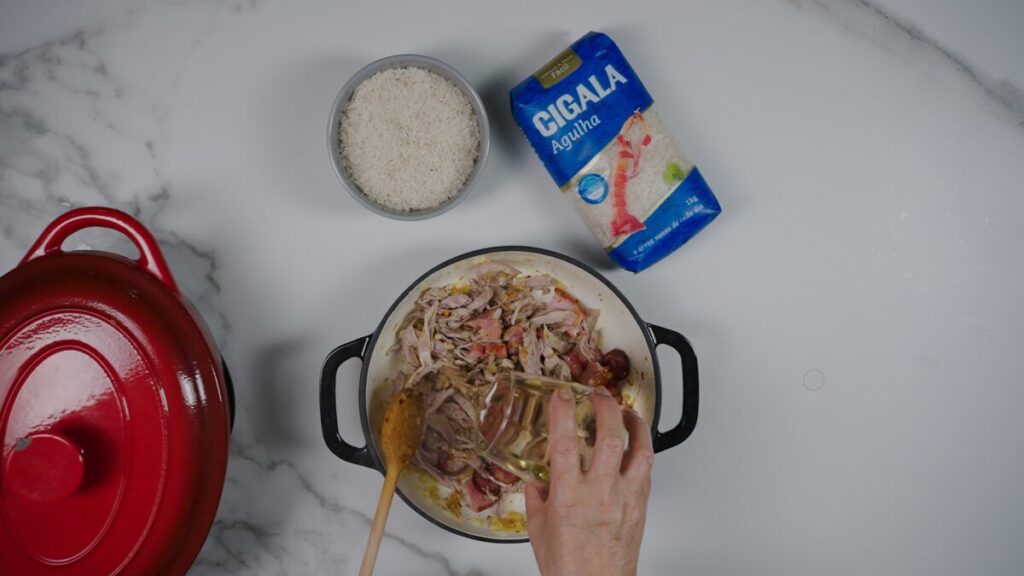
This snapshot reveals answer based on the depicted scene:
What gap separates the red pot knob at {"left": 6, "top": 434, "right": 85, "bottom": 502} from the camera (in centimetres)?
84

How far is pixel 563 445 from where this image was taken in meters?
0.86

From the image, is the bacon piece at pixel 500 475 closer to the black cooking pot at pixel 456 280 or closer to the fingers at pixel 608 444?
the black cooking pot at pixel 456 280

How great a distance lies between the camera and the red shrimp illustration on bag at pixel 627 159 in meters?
1.12

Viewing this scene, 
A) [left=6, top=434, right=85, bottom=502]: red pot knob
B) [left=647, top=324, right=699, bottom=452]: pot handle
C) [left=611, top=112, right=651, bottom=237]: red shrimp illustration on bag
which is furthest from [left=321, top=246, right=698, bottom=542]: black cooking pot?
[left=6, top=434, right=85, bottom=502]: red pot knob

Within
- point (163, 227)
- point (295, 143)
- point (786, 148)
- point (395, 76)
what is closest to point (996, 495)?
point (786, 148)

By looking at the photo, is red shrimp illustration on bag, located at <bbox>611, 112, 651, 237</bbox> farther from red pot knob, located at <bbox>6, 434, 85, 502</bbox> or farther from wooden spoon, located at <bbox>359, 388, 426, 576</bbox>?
red pot knob, located at <bbox>6, 434, 85, 502</bbox>

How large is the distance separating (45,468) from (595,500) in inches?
24.2

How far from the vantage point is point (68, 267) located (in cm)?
95

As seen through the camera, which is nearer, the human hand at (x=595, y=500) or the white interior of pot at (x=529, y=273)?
the human hand at (x=595, y=500)

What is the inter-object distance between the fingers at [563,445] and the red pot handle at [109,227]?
20.6 inches

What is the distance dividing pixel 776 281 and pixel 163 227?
1010 millimetres

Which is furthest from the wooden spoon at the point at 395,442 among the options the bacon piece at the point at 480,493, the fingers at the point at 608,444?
the fingers at the point at 608,444

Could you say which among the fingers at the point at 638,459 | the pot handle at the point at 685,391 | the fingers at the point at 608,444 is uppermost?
the fingers at the point at 608,444

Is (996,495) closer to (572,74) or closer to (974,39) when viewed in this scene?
(974,39)
